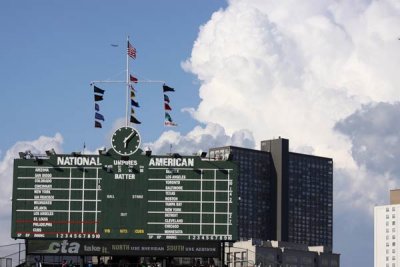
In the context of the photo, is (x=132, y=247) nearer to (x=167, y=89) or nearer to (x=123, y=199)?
(x=123, y=199)

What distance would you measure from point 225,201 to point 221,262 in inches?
203

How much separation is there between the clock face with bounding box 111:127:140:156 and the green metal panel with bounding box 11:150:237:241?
424mm

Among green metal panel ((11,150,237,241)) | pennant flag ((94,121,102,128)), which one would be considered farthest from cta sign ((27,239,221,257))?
pennant flag ((94,121,102,128))

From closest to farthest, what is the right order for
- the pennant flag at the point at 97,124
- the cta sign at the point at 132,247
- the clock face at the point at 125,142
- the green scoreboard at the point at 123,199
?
1. the green scoreboard at the point at 123,199
2. the clock face at the point at 125,142
3. the cta sign at the point at 132,247
4. the pennant flag at the point at 97,124

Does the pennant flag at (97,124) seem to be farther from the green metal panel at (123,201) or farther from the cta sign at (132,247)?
the cta sign at (132,247)

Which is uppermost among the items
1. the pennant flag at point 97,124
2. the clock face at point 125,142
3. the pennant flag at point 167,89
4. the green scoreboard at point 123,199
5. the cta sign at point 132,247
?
the pennant flag at point 167,89

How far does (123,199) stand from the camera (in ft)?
254

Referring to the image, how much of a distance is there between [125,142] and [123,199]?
4.33 m

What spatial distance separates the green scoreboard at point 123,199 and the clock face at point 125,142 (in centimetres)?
8

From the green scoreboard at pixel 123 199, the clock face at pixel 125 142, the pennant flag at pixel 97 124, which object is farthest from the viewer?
the pennant flag at pixel 97 124

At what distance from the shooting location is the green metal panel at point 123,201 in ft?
253

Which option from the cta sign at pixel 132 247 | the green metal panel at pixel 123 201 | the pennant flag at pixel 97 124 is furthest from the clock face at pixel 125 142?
the cta sign at pixel 132 247

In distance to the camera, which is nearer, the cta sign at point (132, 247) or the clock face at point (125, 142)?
the clock face at point (125, 142)

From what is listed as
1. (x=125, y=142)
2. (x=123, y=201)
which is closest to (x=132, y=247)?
(x=123, y=201)
